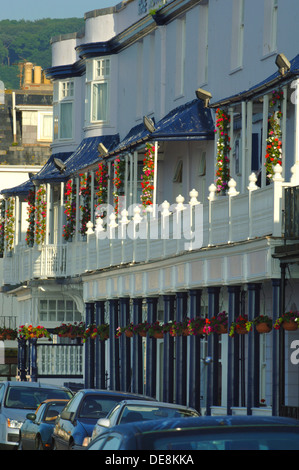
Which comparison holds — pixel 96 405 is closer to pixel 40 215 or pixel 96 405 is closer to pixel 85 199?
pixel 85 199

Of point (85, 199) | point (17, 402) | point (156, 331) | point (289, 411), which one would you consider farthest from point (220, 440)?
point (85, 199)

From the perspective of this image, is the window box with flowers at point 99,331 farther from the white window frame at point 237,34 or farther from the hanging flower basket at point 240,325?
the hanging flower basket at point 240,325

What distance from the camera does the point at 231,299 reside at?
25.0 meters

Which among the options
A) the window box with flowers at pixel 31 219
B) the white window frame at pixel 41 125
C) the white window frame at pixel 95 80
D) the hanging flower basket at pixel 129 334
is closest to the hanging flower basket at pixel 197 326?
the hanging flower basket at pixel 129 334

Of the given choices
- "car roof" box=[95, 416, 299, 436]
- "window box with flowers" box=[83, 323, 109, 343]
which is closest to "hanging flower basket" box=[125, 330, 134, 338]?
"window box with flowers" box=[83, 323, 109, 343]

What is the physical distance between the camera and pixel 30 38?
16312 cm

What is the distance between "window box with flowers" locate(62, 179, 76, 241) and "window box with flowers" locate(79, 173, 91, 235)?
28.9 inches

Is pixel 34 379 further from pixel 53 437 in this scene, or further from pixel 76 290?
pixel 53 437

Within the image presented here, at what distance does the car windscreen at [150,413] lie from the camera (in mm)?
17906

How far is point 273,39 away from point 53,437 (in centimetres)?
1118

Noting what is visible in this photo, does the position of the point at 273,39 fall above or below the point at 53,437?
above

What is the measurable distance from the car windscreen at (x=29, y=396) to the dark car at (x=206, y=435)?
51.1 feet

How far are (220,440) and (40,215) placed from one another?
3474 centimetres
